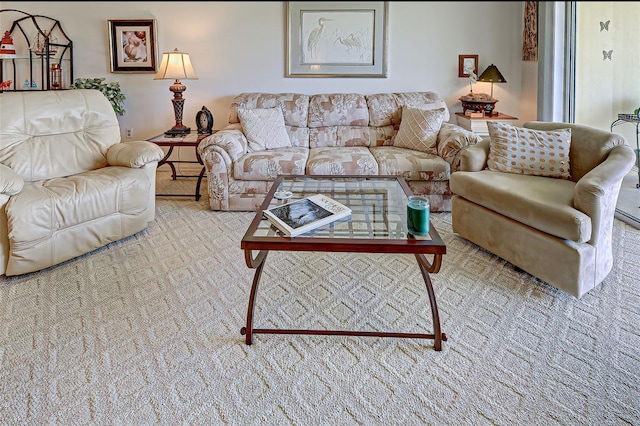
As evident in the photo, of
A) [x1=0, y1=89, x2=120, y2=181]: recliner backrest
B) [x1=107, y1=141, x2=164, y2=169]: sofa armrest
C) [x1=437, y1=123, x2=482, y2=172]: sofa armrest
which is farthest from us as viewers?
[x1=437, y1=123, x2=482, y2=172]: sofa armrest

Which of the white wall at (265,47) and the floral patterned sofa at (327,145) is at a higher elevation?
the white wall at (265,47)

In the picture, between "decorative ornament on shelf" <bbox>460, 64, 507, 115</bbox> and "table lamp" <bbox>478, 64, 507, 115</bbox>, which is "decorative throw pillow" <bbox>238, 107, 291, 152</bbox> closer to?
"decorative ornament on shelf" <bbox>460, 64, 507, 115</bbox>

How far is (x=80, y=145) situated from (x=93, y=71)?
1.91 m

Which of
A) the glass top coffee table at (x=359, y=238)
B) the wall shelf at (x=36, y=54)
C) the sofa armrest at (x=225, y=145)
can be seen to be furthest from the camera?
the wall shelf at (x=36, y=54)

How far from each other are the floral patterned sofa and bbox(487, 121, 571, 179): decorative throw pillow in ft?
1.59

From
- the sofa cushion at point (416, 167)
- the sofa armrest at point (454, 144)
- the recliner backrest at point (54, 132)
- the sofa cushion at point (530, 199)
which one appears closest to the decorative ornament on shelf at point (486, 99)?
the sofa armrest at point (454, 144)

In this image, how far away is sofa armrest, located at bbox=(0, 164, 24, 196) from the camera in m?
2.12

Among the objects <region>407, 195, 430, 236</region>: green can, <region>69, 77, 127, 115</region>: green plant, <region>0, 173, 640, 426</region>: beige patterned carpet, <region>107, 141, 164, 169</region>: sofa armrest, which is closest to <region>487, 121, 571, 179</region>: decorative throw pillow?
<region>0, 173, 640, 426</region>: beige patterned carpet

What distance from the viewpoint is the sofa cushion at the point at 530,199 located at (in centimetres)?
190

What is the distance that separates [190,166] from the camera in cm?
466

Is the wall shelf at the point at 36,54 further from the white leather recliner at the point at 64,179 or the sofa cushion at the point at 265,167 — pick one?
the sofa cushion at the point at 265,167

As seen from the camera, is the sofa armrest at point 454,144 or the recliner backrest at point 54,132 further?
the sofa armrest at point 454,144

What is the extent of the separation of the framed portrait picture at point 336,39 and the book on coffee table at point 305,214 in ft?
8.16

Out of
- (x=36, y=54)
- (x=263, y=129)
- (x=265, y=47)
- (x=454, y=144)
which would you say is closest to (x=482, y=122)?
(x=454, y=144)
